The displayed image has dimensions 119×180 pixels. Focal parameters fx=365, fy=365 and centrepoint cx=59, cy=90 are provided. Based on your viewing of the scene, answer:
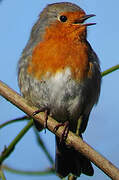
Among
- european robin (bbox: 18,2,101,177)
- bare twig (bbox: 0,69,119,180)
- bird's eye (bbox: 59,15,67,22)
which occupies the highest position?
bird's eye (bbox: 59,15,67,22)

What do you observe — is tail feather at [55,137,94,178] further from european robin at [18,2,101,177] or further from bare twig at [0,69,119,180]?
bare twig at [0,69,119,180]

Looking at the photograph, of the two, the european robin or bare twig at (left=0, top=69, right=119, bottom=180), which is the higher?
the european robin

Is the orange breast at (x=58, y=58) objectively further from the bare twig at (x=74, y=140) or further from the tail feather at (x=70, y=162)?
the tail feather at (x=70, y=162)

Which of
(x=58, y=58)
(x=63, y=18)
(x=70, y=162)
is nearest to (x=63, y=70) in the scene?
(x=58, y=58)

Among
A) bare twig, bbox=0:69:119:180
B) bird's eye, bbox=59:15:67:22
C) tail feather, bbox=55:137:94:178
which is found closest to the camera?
bare twig, bbox=0:69:119:180

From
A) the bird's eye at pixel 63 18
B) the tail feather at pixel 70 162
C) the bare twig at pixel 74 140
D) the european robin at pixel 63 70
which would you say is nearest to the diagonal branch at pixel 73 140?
the bare twig at pixel 74 140

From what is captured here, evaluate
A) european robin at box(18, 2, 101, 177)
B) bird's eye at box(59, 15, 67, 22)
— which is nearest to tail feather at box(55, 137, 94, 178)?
european robin at box(18, 2, 101, 177)

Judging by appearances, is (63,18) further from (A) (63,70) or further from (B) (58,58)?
(A) (63,70)
